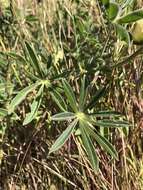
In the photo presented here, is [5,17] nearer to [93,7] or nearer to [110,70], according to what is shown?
[93,7]

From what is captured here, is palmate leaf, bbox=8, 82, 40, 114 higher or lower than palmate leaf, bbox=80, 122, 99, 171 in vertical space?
higher

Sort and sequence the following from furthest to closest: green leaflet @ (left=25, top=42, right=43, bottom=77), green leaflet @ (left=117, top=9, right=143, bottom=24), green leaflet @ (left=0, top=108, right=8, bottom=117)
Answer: green leaflet @ (left=0, top=108, right=8, bottom=117) < green leaflet @ (left=25, top=42, right=43, bottom=77) < green leaflet @ (left=117, top=9, right=143, bottom=24)

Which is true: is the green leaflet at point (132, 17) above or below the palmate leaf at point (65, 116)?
above

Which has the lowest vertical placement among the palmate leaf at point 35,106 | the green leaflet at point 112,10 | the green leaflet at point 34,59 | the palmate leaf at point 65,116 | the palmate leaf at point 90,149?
the palmate leaf at point 90,149

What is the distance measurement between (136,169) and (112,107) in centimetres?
17

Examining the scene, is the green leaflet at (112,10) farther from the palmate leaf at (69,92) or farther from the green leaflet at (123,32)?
the palmate leaf at (69,92)

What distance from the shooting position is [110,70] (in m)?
1.19

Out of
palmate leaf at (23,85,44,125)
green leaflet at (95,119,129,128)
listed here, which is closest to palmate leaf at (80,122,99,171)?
green leaflet at (95,119,129,128)

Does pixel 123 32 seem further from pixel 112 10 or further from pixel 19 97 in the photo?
pixel 19 97

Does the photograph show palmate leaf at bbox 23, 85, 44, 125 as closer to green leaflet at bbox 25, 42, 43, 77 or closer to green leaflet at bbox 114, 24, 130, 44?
green leaflet at bbox 25, 42, 43, 77

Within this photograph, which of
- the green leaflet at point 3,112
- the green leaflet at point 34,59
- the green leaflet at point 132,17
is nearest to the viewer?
the green leaflet at point 132,17

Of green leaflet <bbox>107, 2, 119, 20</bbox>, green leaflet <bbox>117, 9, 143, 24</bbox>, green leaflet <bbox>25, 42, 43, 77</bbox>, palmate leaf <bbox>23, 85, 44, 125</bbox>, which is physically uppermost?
green leaflet <bbox>107, 2, 119, 20</bbox>

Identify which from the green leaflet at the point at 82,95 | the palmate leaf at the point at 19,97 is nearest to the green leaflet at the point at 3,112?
the palmate leaf at the point at 19,97

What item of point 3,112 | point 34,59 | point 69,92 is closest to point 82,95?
point 69,92
